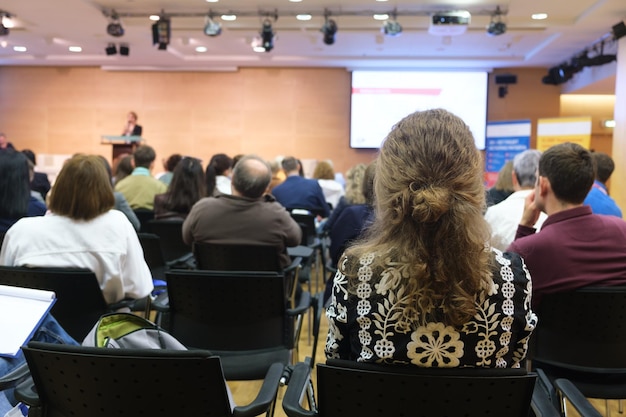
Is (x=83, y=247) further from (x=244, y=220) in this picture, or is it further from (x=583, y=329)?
(x=583, y=329)

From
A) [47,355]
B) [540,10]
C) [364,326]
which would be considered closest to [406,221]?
[364,326]

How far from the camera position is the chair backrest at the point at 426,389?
136cm

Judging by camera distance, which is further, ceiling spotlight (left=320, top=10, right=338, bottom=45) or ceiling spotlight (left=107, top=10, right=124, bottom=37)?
ceiling spotlight (left=107, top=10, right=124, bottom=37)

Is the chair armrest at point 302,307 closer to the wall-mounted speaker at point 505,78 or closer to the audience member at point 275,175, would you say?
the audience member at point 275,175

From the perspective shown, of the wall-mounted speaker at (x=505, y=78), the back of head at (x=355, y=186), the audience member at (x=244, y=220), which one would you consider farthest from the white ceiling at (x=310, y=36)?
the audience member at (x=244, y=220)

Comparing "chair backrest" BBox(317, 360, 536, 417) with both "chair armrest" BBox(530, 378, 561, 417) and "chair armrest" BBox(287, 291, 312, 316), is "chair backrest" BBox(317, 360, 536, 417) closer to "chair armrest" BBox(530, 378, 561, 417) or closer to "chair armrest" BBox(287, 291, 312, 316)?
"chair armrest" BBox(530, 378, 561, 417)

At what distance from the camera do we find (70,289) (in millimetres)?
2576

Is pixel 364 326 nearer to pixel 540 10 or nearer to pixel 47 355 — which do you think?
pixel 47 355

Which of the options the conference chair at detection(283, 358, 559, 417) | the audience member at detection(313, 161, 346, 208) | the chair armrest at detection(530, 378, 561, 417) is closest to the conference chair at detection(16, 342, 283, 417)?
the conference chair at detection(283, 358, 559, 417)

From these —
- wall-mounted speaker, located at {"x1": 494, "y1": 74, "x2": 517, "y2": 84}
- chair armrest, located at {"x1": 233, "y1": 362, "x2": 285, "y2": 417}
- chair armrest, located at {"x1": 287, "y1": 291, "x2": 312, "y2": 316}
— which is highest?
wall-mounted speaker, located at {"x1": 494, "y1": 74, "x2": 517, "y2": 84}

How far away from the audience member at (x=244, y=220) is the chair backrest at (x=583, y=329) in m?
1.76

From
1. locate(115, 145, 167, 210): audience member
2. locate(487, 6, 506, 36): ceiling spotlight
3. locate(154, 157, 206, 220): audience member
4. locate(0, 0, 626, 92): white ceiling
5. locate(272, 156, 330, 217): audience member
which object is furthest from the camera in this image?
locate(0, 0, 626, 92): white ceiling

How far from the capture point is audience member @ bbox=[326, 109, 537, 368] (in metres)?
1.37

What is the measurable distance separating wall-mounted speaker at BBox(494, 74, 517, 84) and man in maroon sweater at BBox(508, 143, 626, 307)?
10669 millimetres
